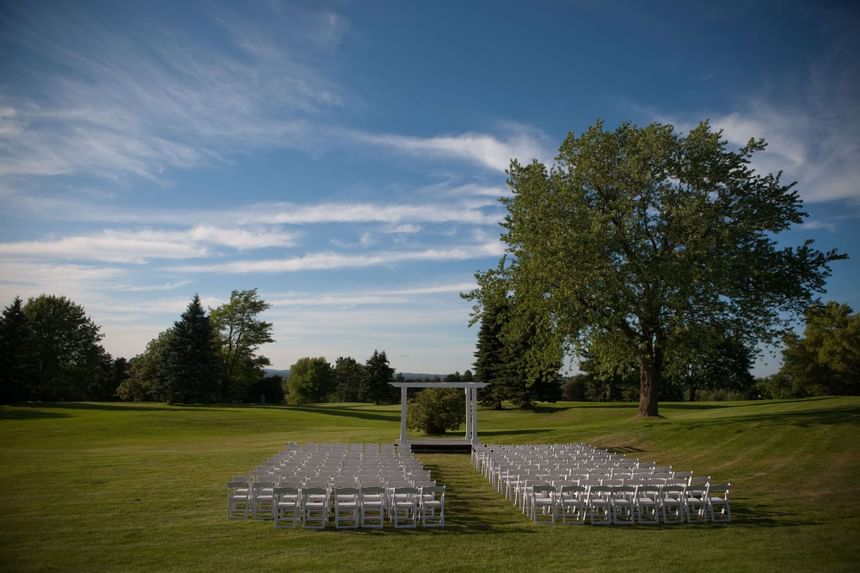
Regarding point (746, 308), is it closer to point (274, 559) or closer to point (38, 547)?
point (274, 559)

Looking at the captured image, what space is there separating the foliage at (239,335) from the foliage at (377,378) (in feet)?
53.7

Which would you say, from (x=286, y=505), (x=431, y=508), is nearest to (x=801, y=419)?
(x=431, y=508)

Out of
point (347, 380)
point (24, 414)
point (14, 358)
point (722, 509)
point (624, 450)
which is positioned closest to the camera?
point (722, 509)

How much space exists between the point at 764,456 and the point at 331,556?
14953 millimetres

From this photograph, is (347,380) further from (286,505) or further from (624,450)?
(286,505)

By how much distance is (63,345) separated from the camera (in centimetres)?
6100

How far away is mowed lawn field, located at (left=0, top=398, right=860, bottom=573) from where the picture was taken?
363 inches

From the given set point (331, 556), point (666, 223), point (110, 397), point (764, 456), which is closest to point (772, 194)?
point (666, 223)

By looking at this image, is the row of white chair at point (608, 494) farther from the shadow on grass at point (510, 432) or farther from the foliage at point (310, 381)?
the foliage at point (310, 381)

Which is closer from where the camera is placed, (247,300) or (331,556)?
(331,556)

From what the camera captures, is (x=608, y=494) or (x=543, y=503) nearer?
(x=543, y=503)

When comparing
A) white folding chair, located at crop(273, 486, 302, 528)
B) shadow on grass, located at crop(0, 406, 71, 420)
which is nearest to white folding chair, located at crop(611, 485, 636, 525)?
white folding chair, located at crop(273, 486, 302, 528)

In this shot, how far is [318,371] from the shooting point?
8931 cm

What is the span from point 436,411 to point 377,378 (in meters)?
46.4
